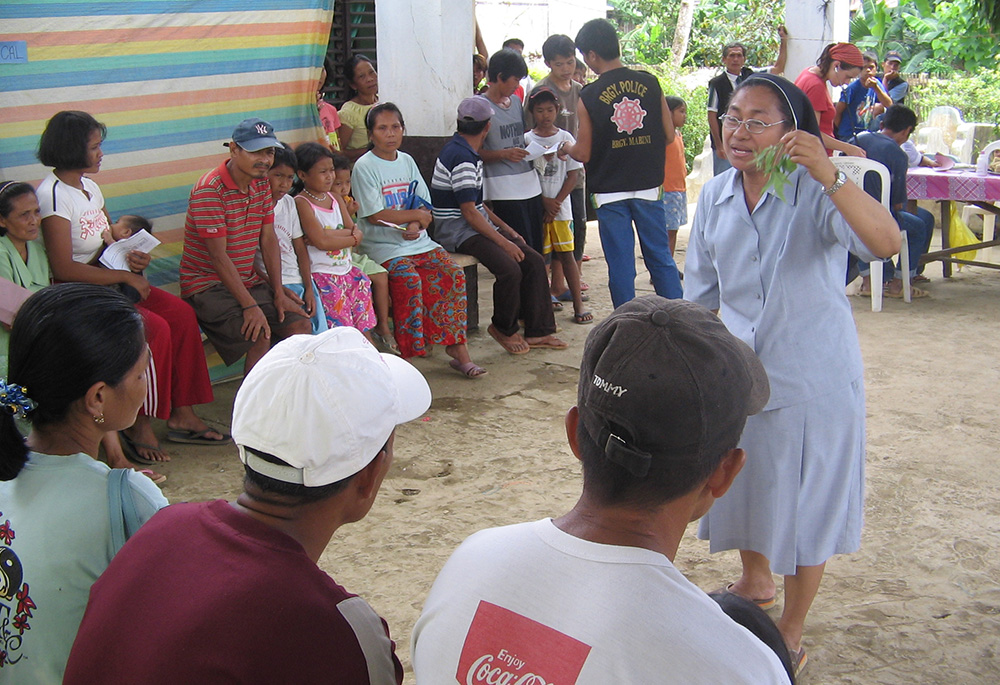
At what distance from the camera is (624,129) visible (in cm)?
574

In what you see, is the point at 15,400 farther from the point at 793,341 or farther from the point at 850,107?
the point at 850,107

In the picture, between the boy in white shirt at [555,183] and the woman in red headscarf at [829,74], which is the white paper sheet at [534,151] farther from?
the woman in red headscarf at [829,74]

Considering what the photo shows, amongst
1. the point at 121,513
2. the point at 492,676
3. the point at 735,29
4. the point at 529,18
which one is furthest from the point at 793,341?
the point at 529,18

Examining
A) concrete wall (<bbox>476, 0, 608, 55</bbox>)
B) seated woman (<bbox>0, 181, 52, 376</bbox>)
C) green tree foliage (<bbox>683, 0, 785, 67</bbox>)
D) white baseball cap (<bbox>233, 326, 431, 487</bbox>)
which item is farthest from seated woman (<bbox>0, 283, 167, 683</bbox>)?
concrete wall (<bbox>476, 0, 608, 55</bbox>)

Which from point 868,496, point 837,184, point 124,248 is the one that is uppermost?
point 837,184

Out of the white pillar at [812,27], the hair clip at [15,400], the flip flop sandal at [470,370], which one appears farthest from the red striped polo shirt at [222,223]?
the white pillar at [812,27]

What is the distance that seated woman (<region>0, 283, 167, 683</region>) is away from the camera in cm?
174

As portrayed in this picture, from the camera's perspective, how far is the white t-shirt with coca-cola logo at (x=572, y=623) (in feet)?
3.69

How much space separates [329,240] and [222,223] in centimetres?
67

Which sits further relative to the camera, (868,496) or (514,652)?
(868,496)

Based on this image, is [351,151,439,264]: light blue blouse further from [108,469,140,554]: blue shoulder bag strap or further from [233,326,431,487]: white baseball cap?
[233,326,431,487]: white baseball cap

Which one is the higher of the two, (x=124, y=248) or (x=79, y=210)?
(x=79, y=210)

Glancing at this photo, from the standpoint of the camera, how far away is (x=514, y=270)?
584 cm

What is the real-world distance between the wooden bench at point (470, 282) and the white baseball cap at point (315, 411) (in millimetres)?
4286
